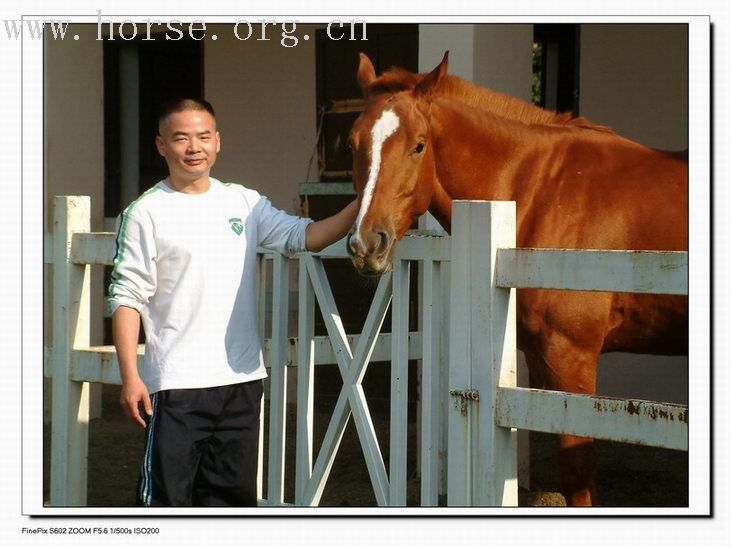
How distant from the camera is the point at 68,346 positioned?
14.6 ft

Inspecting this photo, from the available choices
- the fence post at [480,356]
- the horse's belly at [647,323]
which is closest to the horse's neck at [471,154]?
the horse's belly at [647,323]

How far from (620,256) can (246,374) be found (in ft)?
3.78

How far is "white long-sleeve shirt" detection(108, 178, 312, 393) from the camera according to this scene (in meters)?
3.23

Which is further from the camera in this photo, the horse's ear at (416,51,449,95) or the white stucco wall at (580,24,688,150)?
the white stucco wall at (580,24,688,150)

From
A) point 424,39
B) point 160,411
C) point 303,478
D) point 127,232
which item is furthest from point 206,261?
point 424,39

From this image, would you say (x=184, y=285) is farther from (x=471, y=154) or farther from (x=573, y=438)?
(x=573, y=438)

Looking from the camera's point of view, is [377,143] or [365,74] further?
[365,74]

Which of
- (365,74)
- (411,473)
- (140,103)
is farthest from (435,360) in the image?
(140,103)

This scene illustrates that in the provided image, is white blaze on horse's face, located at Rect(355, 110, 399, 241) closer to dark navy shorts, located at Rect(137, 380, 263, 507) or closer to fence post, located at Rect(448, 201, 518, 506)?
fence post, located at Rect(448, 201, 518, 506)

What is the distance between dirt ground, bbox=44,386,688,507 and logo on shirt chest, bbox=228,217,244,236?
2.02 metres

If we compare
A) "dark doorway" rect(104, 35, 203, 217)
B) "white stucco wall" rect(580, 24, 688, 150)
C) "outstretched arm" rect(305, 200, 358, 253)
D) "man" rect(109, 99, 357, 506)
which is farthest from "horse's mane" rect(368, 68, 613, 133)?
"dark doorway" rect(104, 35, 203, 217)

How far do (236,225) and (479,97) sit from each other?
146cm

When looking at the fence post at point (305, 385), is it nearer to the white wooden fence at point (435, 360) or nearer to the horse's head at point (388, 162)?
the white wooden fence at point (435, 360)

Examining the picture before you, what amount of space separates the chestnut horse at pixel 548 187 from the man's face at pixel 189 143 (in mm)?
688
